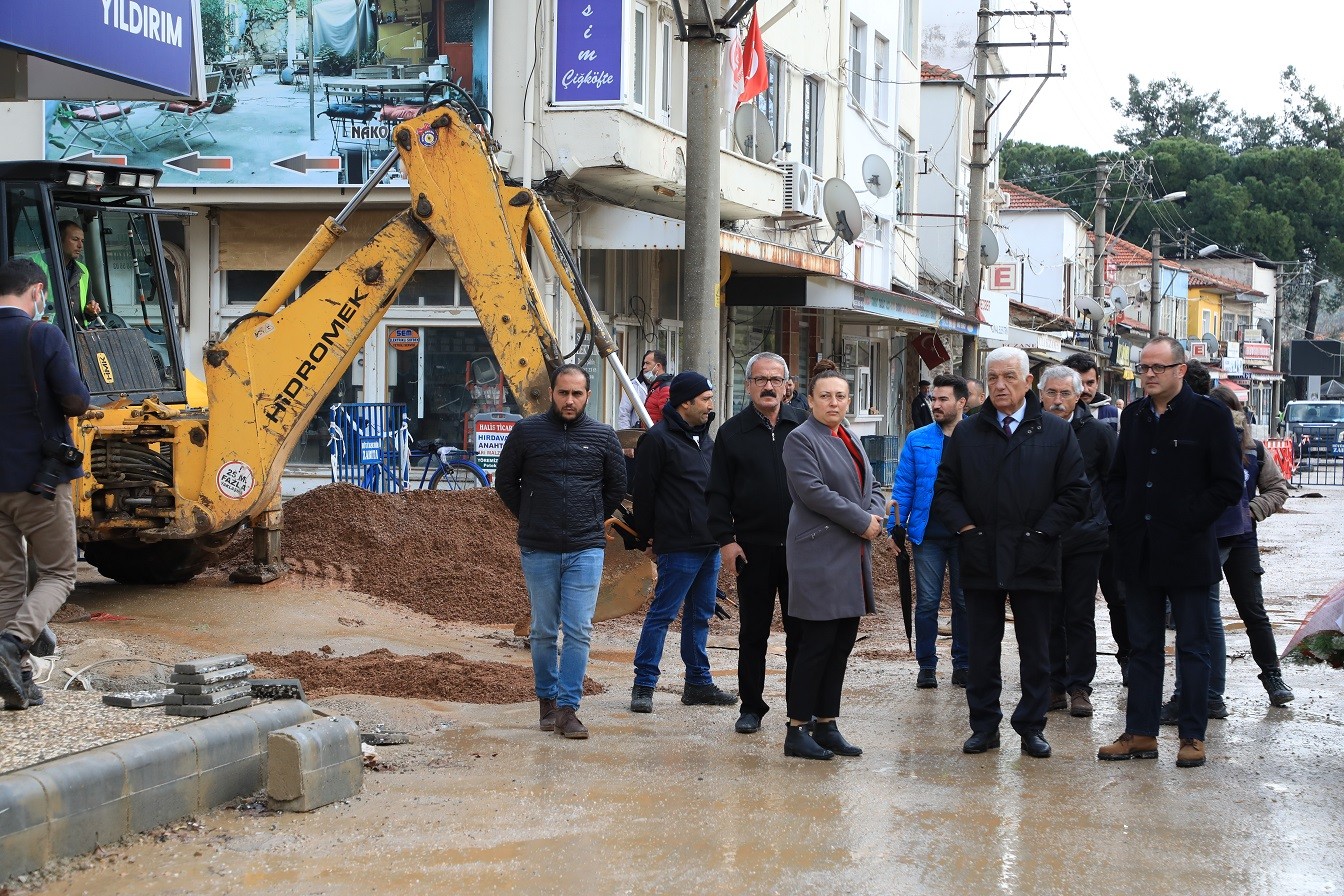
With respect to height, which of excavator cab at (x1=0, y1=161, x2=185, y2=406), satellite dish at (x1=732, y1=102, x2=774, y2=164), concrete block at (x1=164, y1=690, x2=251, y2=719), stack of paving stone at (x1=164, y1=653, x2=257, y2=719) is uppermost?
satellite dish at (x1=732, y1=102, x2=774, y2=164)

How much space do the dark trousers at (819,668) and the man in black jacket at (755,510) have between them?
0.42m

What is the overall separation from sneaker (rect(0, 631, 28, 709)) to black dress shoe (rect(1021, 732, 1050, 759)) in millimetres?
4667

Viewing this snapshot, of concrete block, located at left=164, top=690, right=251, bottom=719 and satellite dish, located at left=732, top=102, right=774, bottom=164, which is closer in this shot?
concrete block, located at left=164, top=690, right=251, bottom=719

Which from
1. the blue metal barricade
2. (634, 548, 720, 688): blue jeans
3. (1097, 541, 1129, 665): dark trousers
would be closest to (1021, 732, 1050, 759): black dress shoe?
(634, 548, 720, 688): blue jeans

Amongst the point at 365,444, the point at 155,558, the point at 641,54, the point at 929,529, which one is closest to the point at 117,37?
the point at 155,558

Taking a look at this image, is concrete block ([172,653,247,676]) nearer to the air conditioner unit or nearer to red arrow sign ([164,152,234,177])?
red arrow sign ([164,152,234,177])

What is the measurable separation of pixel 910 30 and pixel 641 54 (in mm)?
16392

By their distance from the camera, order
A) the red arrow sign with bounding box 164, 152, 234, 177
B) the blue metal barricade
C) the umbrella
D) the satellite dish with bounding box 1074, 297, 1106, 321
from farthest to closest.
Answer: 1. the satellite dish with bounding box 1074, 297, 1106, 321
2. the red arrow sign with bounding box 164, 152, 234, 177
3. the blue metal barricade
4. the umbrella

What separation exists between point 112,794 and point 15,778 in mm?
425

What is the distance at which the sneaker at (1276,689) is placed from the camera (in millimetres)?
9188

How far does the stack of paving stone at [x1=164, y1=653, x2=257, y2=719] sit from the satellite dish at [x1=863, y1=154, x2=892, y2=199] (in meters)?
24.3

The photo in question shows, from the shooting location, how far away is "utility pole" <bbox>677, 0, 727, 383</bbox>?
13148 millimetres

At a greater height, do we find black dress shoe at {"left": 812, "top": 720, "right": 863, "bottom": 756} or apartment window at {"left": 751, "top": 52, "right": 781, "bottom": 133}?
apartment window at {"left": 751, "top": 52, "right": 781, "bottom": 133}

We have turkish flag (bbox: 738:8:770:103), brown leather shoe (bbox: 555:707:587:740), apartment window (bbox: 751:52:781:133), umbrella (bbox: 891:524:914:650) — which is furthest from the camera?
apartment window (bbox: 751:52:781:133)
